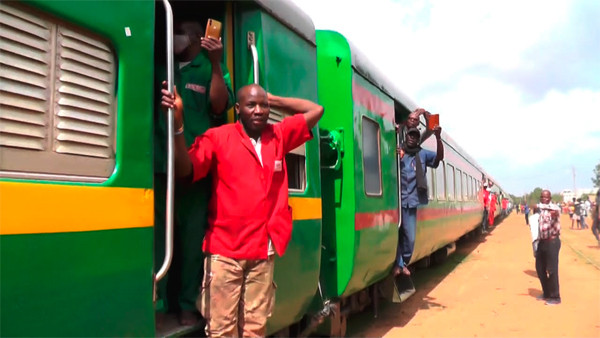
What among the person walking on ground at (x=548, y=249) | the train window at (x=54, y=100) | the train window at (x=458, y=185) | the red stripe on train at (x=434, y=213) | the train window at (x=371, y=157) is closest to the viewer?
the train window at (x=54, y=100)

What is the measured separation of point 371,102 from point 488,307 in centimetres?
432

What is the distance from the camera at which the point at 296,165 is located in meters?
4.09

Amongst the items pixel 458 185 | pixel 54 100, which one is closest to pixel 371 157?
pixel 54 100

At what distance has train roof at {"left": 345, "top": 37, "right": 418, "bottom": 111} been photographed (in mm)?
5377

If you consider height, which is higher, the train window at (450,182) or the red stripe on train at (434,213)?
→ the train window at (450,182)

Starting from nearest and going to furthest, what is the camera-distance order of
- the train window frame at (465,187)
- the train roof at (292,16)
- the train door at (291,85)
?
the train door at (291,85)
the train roof at (292,16)
the train window frame at (465,187)

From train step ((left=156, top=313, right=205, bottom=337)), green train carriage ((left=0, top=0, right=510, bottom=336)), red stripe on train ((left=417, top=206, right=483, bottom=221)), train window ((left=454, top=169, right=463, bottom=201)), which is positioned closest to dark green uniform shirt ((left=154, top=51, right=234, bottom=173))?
green train carriage ((left=0, top=0, right=510, bottom=336))

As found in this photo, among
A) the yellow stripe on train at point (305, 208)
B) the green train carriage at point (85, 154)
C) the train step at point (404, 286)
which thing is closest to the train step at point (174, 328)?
the green train carriage at point (85, 154)

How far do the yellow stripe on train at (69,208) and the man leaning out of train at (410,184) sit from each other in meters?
4.61

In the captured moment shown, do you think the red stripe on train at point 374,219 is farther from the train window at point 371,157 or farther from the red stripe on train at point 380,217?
the train window at point 371,157

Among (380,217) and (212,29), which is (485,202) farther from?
(212,29)

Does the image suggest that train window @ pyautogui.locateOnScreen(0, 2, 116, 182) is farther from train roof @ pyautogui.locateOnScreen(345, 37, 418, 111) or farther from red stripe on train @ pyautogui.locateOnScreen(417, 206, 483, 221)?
red stripe on train @ pyautogui.locateOnScreen(417, 206, 483, 221)

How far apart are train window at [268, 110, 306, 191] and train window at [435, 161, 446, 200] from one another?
255 inches

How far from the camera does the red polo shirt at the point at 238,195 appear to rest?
Result: 2857 mm
